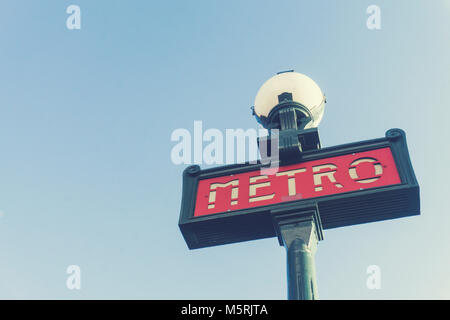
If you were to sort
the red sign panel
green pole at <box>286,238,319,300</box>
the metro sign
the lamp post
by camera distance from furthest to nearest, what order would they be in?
the red sign panel
the metro sign
the lamp post
green pole at <box>286,238,319,300</box>

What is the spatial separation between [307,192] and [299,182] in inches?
9.2

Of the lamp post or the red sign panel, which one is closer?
the lamp post

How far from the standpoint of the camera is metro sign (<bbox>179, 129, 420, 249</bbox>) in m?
5.93

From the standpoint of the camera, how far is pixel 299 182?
20.8ft

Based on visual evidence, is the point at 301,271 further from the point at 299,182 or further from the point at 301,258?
the point at 299,182

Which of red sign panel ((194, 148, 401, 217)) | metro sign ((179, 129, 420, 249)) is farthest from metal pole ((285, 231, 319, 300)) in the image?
red sign panel ((194, 148, 401, 217))

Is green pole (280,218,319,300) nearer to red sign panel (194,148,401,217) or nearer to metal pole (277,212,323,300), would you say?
metal pole (277,212,323,300)

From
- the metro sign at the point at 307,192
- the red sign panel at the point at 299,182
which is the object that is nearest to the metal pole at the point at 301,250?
the metro sign at the point at 307,192

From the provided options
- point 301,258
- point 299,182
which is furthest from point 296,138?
point 301,258

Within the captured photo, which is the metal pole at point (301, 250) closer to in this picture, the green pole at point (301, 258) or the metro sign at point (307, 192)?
the green pole at point (301, 258)

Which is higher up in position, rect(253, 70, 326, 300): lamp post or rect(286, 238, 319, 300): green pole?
rect(253, 70, 326, 300): lamp post

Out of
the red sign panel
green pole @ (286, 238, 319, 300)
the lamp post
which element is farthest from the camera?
the red sign panel
